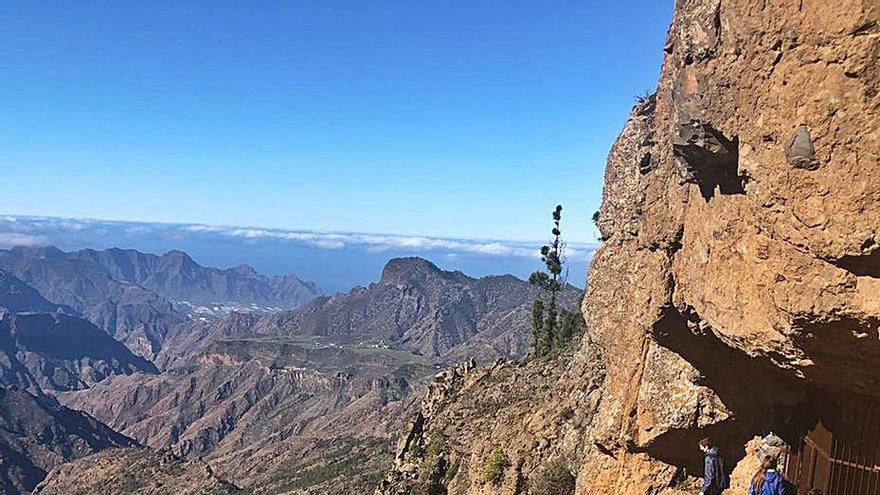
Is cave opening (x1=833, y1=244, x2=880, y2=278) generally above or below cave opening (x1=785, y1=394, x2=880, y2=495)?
above

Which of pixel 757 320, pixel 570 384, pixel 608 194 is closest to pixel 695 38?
pixel 757 320

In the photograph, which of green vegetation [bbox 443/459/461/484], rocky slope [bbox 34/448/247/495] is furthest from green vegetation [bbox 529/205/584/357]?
rocky slope [bbox 34/448/247/495]

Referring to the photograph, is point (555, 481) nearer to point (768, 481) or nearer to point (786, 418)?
point (786, 418)

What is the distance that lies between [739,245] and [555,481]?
12318 millimetres

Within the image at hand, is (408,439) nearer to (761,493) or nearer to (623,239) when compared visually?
(623,239)

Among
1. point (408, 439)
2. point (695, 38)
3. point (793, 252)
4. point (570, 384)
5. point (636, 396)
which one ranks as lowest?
point (408, 439)

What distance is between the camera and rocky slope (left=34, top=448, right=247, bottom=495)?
103m

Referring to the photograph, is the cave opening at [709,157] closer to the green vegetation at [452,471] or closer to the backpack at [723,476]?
the backpack at [723,476]

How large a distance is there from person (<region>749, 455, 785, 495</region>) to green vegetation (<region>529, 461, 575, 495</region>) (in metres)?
8.79

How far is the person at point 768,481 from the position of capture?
11.7 meters

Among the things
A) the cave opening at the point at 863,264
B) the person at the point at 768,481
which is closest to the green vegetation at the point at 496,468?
the person at the point at 768,481

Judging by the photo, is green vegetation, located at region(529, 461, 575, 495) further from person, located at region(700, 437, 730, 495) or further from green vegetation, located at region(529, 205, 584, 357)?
green vegetation, located at region(529, 205, 584, 357)

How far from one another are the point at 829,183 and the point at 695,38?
3551mm

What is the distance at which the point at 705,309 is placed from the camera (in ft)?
38.7
